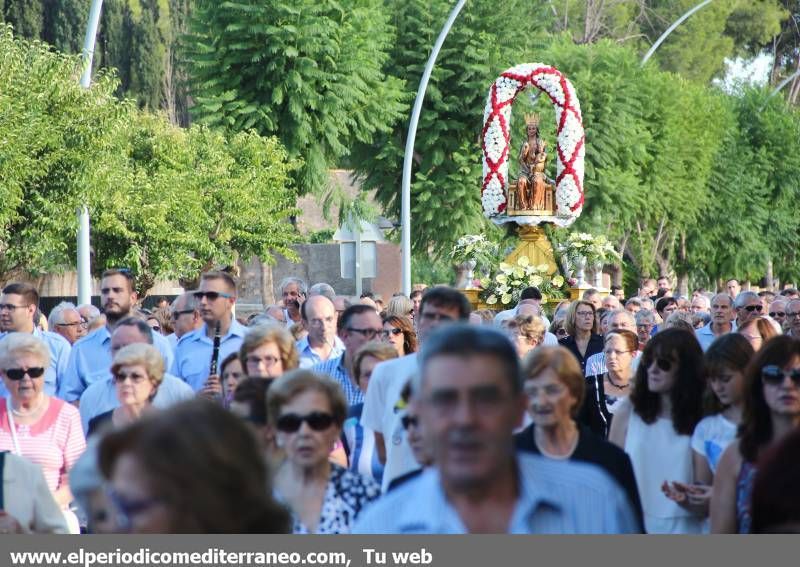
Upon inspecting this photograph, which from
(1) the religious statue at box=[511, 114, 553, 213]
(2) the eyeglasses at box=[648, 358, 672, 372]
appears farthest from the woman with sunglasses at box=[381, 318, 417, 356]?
(1) the religious statue at box=[511, 114, 553, 213]

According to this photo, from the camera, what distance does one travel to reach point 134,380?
768cm

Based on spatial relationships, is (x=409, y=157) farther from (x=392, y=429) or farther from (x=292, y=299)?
(x=392, y=429)

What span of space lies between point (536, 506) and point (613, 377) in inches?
218

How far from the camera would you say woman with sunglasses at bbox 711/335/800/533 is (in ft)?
17.8

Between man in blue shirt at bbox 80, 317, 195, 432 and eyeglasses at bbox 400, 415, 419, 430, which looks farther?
man in blue shirt at bbox 80, 317, 195, 432

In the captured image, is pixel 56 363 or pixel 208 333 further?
pixel 56 363

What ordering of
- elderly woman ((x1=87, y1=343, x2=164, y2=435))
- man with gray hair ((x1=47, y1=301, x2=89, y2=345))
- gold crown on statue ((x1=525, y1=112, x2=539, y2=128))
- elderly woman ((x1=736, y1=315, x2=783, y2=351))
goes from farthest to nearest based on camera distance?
gold crown on statue ((x1=525, y1=112, x2=539, y2=128)) → man with gray hair ((x1=47, y1=301, x2=89, y2=345)) → elderly woman ((x1=736, y1=315, x2=783, y2=351)) → elderly woman ((x1=87, y1=343, x2=164, y2=435))

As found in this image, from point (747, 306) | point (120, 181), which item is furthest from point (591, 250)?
point (747, 306)

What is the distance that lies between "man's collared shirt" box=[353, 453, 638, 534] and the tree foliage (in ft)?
54.4

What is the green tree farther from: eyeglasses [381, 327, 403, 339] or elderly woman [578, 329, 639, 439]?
elderly woman [578, 329, 639, 439]

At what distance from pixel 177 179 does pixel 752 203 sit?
26.8 m

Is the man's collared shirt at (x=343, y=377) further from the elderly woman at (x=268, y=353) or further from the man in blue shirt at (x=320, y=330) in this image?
the man in blue shirt at (x=320, y=330)
